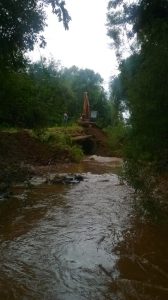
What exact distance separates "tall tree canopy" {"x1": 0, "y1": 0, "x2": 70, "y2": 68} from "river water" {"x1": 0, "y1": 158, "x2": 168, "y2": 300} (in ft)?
14.1

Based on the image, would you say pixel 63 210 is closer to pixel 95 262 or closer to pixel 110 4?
pixel 95 262

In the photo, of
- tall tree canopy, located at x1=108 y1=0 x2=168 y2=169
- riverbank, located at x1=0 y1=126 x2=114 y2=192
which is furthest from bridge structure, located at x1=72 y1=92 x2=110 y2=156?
tall tree canopy, located at x1=108 y1=0 x2=168 y2=169

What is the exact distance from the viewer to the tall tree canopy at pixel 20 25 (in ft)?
30.9

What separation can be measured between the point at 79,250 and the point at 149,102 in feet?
13.8

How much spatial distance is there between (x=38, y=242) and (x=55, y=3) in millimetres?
5643

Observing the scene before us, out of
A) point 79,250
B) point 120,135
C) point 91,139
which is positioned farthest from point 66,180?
point 91,139

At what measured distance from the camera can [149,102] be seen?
10.2 metres

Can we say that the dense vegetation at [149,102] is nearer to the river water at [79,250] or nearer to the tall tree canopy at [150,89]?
the tall tree canopy at [150,89]

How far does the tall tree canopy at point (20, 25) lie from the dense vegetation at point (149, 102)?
2403mm

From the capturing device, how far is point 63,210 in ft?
38.5

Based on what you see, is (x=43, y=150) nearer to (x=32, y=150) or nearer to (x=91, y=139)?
(x=32, y=150)

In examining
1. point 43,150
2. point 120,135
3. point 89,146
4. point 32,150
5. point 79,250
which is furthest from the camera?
point 89,146

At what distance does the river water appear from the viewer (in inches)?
242

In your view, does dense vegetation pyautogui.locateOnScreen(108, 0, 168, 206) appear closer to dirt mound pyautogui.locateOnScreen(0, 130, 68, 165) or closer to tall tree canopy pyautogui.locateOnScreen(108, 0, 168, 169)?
tall tree canopy pyautogui.locateOnScreen(108, 0, 168, 169)
